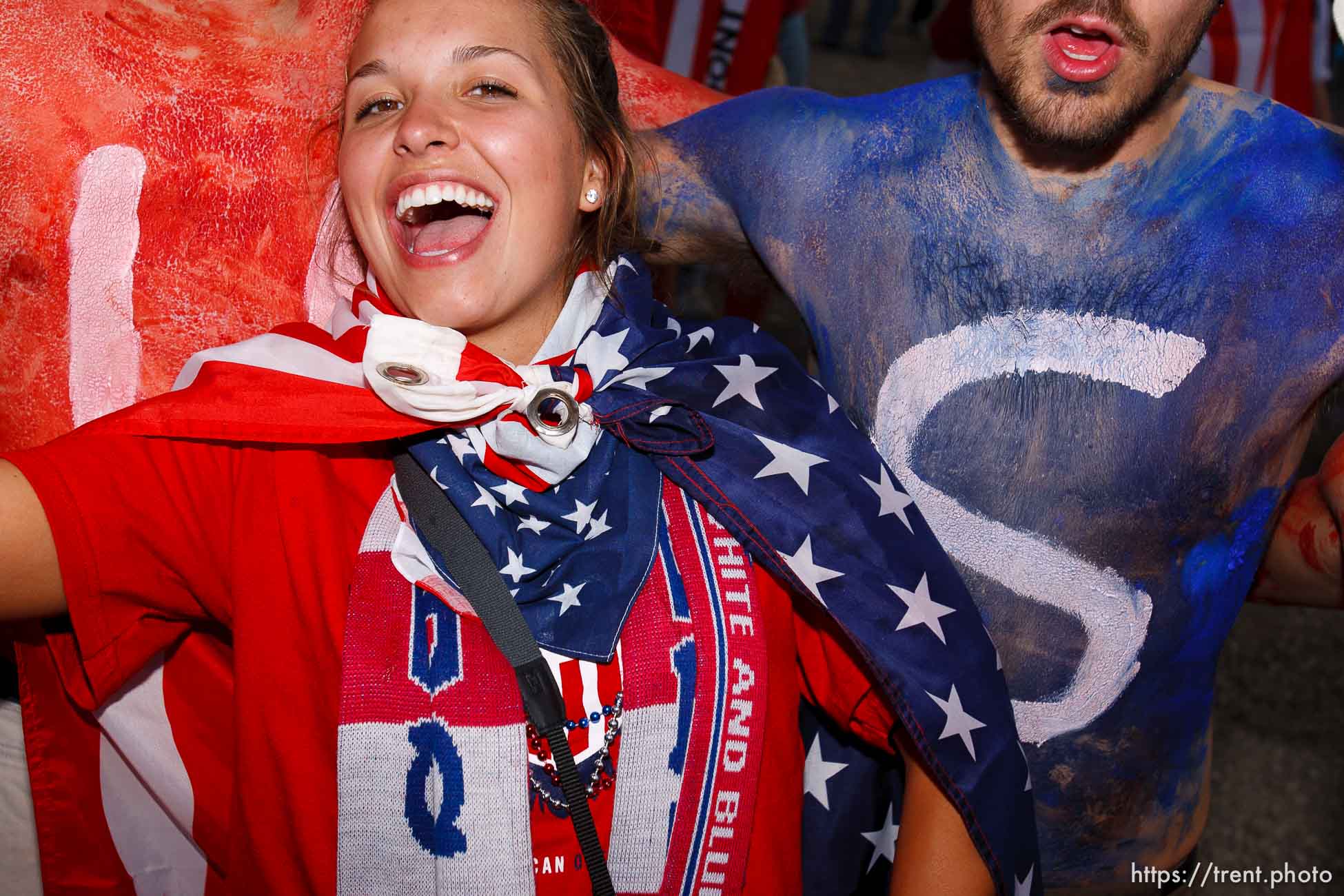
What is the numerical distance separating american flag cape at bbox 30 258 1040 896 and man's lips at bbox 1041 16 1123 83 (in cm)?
49

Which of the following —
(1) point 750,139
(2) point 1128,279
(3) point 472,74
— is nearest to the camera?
(3) point 472,74

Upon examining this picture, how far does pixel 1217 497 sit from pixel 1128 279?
12.6 inches

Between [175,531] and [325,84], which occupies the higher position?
[325,84]

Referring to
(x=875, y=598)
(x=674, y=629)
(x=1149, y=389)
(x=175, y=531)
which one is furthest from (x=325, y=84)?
(x=1149, y=389)

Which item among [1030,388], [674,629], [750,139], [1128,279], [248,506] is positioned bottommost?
[674,629]

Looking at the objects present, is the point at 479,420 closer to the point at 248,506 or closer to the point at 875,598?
the point at 248,506

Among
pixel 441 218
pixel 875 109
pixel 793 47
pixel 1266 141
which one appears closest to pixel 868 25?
pixel 793 47

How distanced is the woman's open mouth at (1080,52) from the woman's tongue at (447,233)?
0.70m

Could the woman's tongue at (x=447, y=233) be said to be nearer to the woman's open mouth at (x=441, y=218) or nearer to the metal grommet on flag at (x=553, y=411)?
the woman's open mouth at (x=441, y=218)

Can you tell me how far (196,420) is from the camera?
1.29 metres

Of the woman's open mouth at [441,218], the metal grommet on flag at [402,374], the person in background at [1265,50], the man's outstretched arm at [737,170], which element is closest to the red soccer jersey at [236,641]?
the metal grommet on flag at [402,374]

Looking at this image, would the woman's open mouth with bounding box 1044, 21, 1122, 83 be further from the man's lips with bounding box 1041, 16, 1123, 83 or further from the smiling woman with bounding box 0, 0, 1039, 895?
the smiling woman with bounding box 0, 0, 1039, 895

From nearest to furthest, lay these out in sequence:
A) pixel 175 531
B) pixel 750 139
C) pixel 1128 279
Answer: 1. pixel 175 531
2. pixel 1128 279
3. pixel 750 139

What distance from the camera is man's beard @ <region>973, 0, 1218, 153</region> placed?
1.42 m
